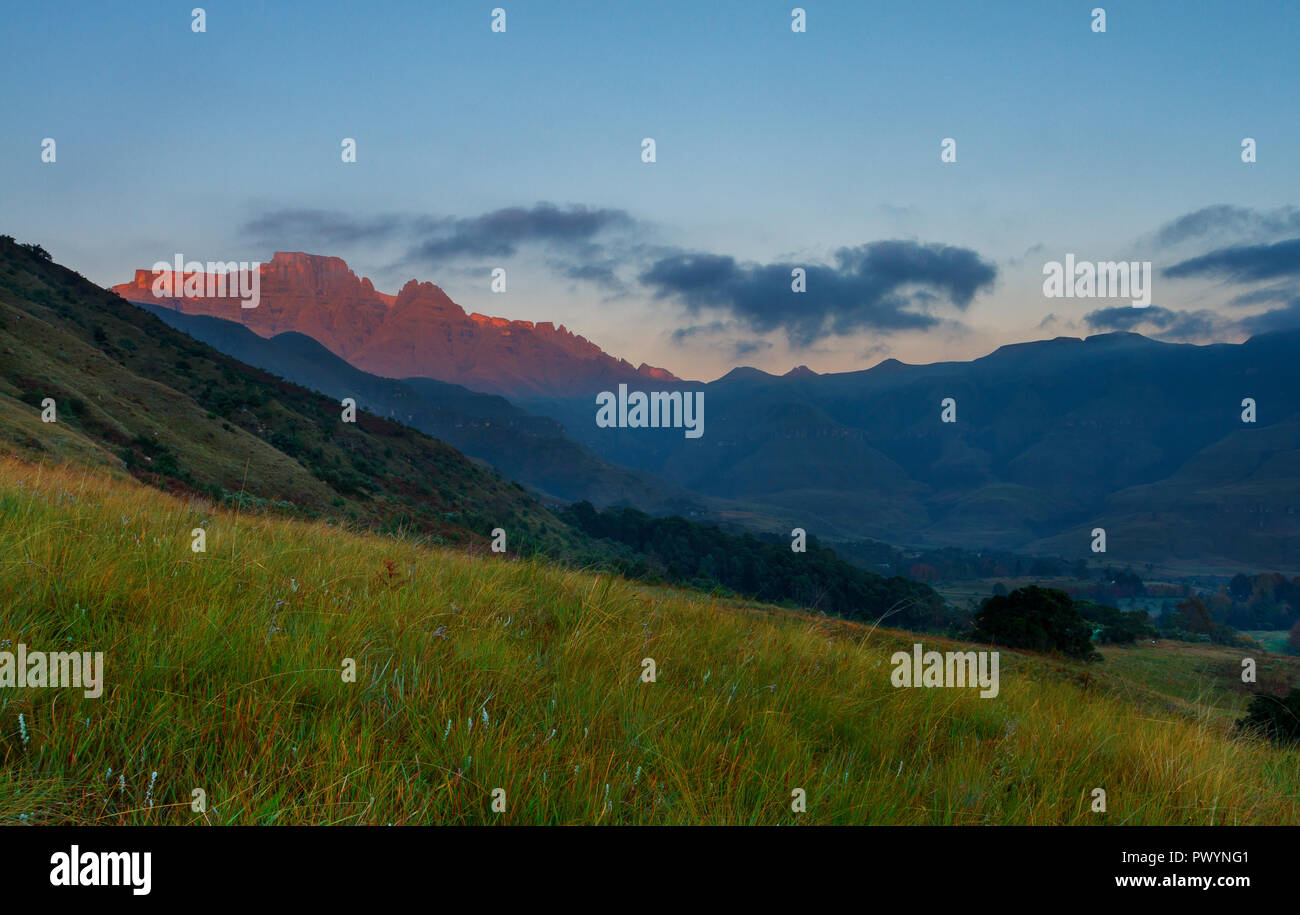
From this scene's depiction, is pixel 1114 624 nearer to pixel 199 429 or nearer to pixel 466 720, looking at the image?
pixel 466 720

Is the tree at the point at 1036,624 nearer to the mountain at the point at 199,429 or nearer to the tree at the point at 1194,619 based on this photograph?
the mountain at the point at 199,429

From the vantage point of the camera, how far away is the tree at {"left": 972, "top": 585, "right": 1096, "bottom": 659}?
102 feet

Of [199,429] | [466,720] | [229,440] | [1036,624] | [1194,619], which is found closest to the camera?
[466,720]

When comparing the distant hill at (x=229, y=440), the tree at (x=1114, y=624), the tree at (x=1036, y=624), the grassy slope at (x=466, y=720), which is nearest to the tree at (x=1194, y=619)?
the tree at (x=1114, y=624)

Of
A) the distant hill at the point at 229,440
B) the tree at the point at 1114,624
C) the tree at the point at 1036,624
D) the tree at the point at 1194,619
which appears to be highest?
the distant hill at the point at 229,440

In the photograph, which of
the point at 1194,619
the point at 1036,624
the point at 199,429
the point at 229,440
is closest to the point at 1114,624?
the point at 1036,624

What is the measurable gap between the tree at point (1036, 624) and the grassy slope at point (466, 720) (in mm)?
29466

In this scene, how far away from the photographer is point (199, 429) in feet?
144

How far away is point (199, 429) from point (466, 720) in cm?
5033

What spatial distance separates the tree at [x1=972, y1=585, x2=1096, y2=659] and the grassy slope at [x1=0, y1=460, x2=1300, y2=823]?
96.7 ft

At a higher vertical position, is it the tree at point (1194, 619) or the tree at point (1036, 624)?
the tree at point (1036, 624)

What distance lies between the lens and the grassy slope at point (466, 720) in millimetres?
2410
